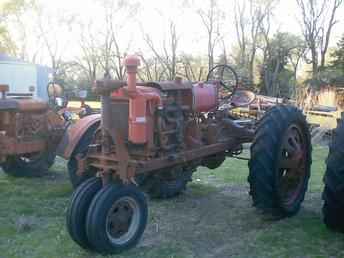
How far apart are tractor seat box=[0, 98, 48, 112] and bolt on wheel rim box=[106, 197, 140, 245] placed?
9.54ft

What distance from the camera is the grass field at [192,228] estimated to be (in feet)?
12.8

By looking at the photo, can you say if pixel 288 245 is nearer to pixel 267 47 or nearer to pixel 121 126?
pixel 121 126

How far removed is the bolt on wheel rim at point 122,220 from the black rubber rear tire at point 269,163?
1275mm

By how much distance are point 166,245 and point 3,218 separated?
187cm

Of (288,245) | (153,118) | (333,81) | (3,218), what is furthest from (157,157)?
(333,81)

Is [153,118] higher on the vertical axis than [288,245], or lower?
higher

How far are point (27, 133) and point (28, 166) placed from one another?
0.94 m

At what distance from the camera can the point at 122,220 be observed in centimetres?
388

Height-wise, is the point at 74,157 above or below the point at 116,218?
above

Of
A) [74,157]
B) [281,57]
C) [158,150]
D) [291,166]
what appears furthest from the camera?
[281,57]

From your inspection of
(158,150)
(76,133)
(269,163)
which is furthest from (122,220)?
(76,133)

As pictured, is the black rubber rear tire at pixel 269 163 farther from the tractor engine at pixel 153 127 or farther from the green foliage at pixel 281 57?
the green foliage at pixel 281 57

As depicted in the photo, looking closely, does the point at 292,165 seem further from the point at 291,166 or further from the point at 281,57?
the point at 281,57

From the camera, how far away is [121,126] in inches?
167
